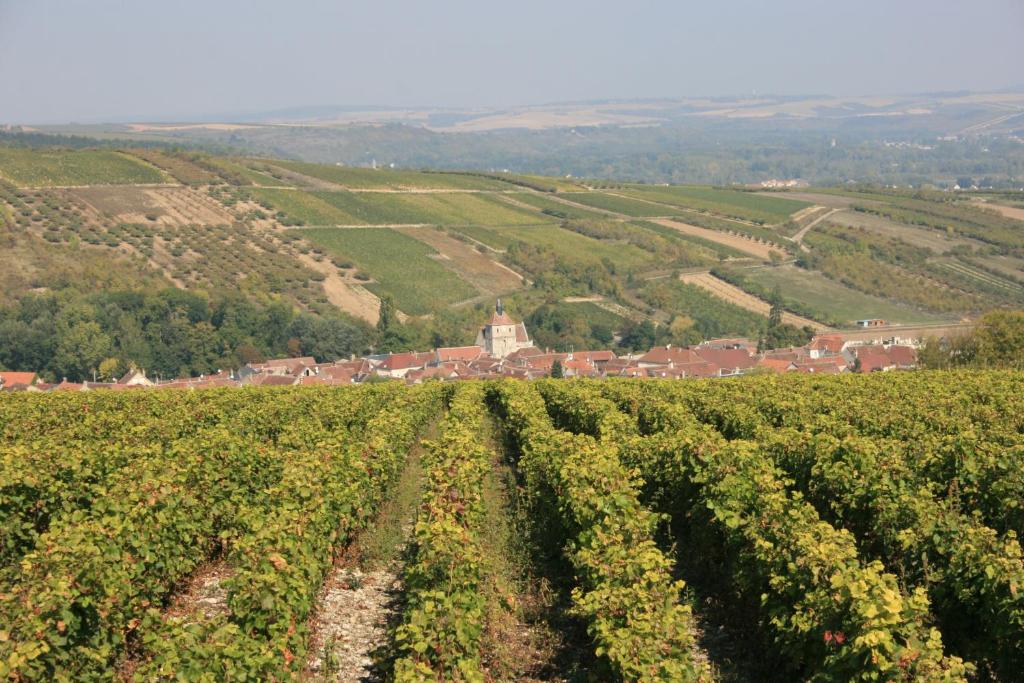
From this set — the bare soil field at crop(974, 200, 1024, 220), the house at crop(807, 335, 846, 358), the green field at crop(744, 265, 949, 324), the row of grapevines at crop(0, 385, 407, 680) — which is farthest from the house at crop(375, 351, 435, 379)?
the bare soil field at crop(974, 200, 1024, 220)

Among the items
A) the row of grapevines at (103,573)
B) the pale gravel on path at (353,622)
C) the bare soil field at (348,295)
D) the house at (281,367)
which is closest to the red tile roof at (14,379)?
the house at (281,367)

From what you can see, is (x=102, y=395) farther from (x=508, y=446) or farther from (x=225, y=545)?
(x=225, y=545)

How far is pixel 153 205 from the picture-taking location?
121938mm

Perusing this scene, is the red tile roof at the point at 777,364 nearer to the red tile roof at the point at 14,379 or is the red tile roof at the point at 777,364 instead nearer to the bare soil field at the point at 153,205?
the red tile roof at the point at 14,379

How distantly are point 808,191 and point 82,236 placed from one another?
11646 centimetres

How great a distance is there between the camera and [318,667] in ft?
38.5

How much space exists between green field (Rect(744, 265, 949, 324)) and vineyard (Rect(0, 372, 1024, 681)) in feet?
292

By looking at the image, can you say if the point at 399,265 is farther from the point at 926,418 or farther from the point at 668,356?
the point at 926,418

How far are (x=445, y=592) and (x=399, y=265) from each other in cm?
10363

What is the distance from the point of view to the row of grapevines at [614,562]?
31.2 ft

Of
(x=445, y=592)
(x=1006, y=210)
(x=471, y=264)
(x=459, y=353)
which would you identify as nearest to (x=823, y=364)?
(x=459, y=353)

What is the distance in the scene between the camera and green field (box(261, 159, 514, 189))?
153625 mm

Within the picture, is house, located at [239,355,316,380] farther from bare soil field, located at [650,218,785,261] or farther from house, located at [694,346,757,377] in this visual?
bare soil field, located at [650,218,785,261]

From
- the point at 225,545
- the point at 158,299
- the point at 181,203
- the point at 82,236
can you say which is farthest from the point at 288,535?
the point at 181,203
